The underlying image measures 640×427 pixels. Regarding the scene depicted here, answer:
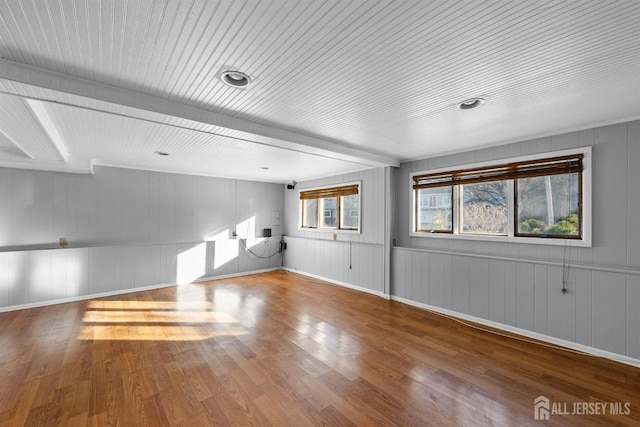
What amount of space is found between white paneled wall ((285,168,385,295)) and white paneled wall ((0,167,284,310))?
4.32 feet

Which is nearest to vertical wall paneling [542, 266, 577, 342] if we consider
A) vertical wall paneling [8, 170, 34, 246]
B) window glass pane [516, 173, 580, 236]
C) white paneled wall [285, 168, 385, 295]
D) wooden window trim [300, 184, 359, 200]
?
window glass pane [516, 173, 580, 236]

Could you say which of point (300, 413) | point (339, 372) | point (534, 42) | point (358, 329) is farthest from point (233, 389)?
point (534, 42)

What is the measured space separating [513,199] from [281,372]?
11.6 ft

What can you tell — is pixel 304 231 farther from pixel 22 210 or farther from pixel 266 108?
pixel 22 210

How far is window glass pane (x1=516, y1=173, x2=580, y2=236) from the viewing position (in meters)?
3.14

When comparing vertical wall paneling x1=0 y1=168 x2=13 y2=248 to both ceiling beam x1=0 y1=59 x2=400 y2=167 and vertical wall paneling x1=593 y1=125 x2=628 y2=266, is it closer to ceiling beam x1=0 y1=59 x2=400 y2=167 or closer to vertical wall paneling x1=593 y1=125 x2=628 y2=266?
ceiling beam x1=0 y1=59 x2=400 y2=167

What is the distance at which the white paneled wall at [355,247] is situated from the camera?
202 inches

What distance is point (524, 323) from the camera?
10.9 feet

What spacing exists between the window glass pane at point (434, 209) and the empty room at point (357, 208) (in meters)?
0.04

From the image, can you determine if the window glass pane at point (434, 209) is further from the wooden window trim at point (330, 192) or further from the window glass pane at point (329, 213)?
the window glass pane at point (329, 213)

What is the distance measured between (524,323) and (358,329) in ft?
6.72

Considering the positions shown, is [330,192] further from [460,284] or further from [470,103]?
[470,103]

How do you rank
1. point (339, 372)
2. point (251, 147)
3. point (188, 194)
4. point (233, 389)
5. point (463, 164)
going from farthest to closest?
point (188, 194) < point (463, 164) < point (251, 147) < point (339, 372) < point (233, 389)

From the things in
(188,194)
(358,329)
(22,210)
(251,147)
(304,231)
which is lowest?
(358,329)
